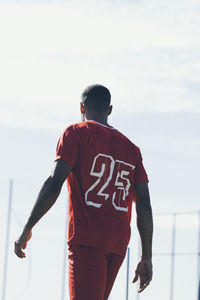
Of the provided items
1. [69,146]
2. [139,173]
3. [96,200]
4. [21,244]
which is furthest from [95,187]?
[21,244]

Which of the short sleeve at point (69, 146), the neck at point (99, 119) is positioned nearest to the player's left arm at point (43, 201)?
the short sleeve at point (69, 146)

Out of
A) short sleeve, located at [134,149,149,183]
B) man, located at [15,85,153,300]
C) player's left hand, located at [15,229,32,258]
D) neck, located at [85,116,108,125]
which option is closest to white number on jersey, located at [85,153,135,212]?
man, located at [15,85,153,300]

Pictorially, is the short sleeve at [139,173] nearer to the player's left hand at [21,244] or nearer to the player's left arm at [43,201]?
the player's left arm at [43,201]

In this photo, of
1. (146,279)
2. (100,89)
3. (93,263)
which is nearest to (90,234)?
(93,263)

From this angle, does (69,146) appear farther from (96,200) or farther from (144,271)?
(144,271)

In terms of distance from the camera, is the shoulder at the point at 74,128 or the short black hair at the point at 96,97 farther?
the short black hair at the point at 96,97

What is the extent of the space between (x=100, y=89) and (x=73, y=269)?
1.09 meters

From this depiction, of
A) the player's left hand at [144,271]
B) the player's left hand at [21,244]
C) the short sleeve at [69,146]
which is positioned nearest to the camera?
the player's left hand at [21,244]

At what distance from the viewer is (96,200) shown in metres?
5.50

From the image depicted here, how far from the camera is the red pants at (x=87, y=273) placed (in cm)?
537

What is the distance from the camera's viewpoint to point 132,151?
18.8 ft

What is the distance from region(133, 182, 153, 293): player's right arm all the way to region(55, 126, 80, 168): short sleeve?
20.8 inches

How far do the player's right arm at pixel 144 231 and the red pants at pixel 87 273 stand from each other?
0.32 m

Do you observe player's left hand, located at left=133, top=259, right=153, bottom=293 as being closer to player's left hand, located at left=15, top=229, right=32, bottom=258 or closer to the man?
the man
